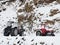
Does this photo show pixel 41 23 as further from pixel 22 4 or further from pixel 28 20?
pixel 22 4

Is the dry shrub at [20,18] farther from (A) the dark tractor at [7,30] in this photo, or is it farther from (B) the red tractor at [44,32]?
(B) the red tractor at [44,32]

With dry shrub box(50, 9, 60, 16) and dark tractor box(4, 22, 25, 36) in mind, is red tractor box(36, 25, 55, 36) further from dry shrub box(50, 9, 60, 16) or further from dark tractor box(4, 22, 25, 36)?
dry shrub box(50, 9, 60, 16)

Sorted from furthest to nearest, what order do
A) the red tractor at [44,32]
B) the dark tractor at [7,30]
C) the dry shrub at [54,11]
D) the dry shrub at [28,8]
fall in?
1. the dry shrub at [28,8]
2. the dry shrub at [54,11]
3. the dark tractor at [7,30]
4. the red tractor at [44,32]

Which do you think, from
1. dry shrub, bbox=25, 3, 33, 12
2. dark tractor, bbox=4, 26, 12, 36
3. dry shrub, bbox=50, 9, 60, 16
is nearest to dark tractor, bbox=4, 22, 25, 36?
dark tractor, bbox=4, 26, 12, 36

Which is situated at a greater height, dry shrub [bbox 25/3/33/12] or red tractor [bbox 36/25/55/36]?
dry shrub [bbox 25/3/33/12]

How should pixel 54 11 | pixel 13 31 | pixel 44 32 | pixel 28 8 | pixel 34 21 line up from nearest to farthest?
pixel 44 32 < pixel 13 31 < pixel 34 21 < pixel 54 11 < pixel 28 8

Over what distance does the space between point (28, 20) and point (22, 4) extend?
1.73m

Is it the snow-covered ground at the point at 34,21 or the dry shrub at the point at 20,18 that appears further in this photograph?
the dry shrub at the point at 20,18

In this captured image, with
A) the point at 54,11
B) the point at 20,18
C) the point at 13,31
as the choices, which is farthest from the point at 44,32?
the point at 20,18

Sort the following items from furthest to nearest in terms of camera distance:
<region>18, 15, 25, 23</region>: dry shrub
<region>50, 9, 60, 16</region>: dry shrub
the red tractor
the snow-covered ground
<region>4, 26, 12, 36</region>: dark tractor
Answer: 1. <region>18, 15, 25, 23</region>: dry shrub
2. <region>50, 9, 60, 16</region>: dry shrub
3. <region>4, 26, 12, 36</region>: dark tractor
4. the red tractor
5. the snow-covered ground

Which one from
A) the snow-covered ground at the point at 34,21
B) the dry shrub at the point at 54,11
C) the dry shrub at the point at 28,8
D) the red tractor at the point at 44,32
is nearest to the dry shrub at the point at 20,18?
the snow-covered ground at the point at 34,21

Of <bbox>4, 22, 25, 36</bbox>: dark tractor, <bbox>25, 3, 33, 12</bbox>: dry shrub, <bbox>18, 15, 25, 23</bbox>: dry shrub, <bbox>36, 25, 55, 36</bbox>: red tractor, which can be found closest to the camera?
<bbox>36, 25, 55, 36</bbox>: red tractor

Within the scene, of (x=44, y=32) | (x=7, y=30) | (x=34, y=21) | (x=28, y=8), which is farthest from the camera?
(x=28, y=8)

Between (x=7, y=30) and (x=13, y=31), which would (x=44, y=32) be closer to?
(x=13, y=31)
